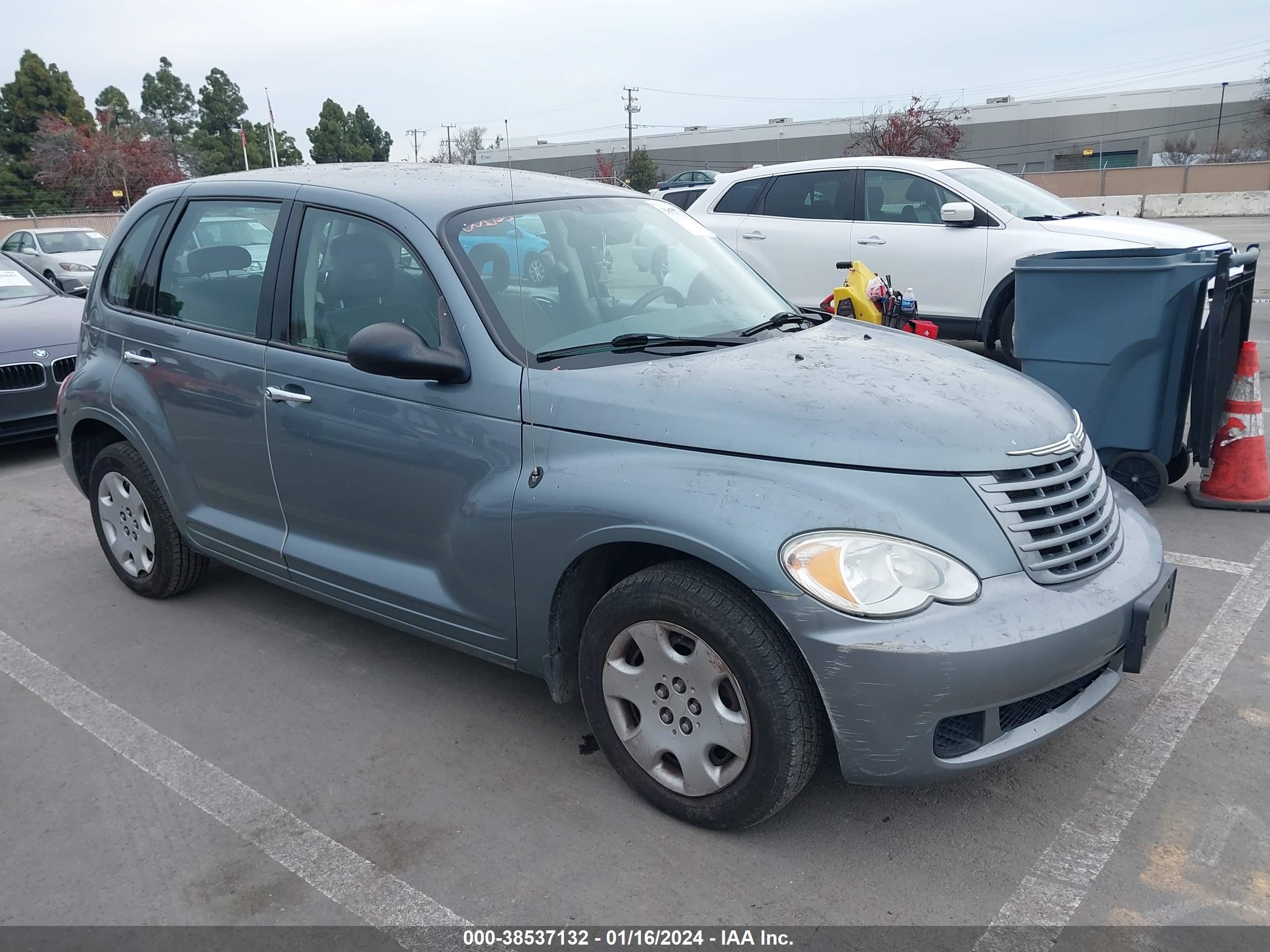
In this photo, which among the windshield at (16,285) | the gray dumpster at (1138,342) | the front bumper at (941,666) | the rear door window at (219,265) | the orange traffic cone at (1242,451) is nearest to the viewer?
the front bumper at (941,666)

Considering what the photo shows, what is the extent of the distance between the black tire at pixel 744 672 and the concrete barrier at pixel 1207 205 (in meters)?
35.6

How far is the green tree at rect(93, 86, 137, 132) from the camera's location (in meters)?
53.6

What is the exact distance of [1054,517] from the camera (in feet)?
9.02

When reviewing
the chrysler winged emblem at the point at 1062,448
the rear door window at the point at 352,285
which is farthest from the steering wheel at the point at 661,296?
the chrysler winged emblem at the point at 1062,448

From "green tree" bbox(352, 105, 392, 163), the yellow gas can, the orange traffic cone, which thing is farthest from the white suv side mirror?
"green tree" bbox(352, 105, 392, 163)

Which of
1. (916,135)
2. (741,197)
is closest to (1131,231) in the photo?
(741,197)

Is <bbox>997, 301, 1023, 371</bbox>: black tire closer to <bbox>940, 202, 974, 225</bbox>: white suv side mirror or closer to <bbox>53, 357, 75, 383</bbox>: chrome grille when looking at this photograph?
<bbox>940, 202, 974, 225</bbox>: white suv side mirror

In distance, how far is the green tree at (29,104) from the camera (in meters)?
47.9

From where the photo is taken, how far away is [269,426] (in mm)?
3730

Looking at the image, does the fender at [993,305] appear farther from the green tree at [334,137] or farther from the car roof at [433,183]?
the green tree at [334,137]

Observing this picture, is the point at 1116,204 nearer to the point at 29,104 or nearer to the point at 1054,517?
the point at 1054,517

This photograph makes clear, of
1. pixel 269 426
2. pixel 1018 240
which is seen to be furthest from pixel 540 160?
pixel 269 426

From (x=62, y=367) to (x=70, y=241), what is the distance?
48.8 feet

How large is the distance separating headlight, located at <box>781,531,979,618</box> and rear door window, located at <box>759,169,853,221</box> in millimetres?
7066
